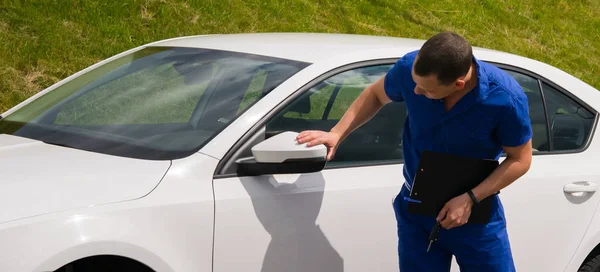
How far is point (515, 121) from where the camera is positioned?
3039 millimetres

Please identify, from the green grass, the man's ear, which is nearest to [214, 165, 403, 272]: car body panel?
the man's ear

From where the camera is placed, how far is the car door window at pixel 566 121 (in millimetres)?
4160

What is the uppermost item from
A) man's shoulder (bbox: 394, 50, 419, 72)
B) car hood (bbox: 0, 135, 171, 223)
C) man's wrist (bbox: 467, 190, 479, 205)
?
man's shoulder (bbox: 394, 50, 419, 72)

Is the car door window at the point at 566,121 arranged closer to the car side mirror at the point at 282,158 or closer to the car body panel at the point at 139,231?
the car side mirror at the point at 282,158

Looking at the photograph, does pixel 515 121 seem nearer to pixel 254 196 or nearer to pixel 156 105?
pixel 254 196

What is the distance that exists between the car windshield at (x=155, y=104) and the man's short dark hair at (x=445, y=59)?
0.88m

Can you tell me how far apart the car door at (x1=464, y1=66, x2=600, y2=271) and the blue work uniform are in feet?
1.87

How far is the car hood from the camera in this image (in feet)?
9.36

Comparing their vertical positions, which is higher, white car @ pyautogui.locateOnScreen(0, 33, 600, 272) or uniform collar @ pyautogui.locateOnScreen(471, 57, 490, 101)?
uniform collar @ pyautogui.locateOnScreen(471, 57, 490, 101)

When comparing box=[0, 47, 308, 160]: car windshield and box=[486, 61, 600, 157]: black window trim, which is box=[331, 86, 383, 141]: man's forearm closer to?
box=[0, 47, 308, 160]: car windshield

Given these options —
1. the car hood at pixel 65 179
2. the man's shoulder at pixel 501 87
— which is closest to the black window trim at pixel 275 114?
the car hood at pixel 65 179

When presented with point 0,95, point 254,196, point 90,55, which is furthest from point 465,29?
point 254,196

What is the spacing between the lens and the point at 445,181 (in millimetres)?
3143

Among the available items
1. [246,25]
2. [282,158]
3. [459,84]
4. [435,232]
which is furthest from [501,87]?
[246,25]
